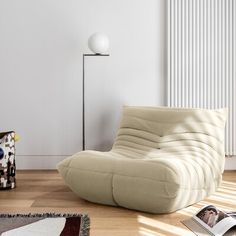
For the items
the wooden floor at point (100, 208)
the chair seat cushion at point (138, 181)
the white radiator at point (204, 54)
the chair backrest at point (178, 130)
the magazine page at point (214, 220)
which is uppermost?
the white radiator at point (204, 54)

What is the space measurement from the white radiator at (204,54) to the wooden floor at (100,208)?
0.87 meters

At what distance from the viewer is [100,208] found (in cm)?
302

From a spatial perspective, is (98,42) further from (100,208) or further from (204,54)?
(100,208)

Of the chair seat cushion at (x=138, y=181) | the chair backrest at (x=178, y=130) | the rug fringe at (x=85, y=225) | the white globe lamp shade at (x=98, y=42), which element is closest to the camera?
the rug fringe at (x=85, y=225)

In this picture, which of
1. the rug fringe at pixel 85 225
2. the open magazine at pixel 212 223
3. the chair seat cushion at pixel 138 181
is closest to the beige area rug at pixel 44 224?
the rug fringe at pixel 85 225

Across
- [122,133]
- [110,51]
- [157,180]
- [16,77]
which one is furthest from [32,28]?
[157,180]

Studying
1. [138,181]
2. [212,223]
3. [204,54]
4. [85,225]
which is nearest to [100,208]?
[138,181]

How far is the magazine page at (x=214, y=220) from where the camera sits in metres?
2.46

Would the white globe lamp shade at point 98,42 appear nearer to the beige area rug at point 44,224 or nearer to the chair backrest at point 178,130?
the chair backrest at point 178,130

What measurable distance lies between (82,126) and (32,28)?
1.08 m

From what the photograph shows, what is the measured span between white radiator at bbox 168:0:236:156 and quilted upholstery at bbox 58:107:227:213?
795 millimetres

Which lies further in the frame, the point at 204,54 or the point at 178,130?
the point at 204,54

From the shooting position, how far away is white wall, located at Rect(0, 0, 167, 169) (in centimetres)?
439

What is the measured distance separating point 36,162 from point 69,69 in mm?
985
